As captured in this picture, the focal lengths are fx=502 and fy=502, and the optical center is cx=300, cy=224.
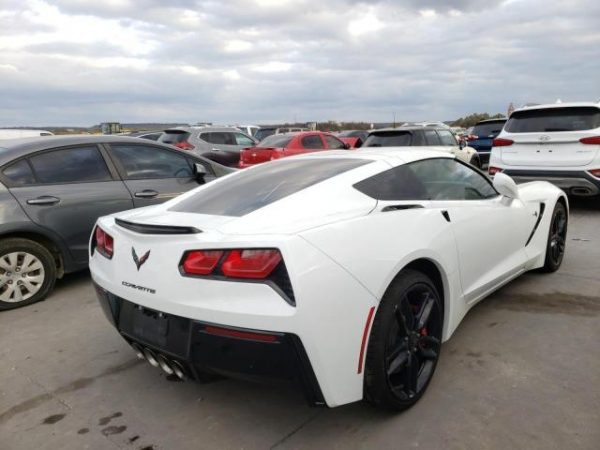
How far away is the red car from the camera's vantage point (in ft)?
40.0

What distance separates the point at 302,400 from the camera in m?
2.53

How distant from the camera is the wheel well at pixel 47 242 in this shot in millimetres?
4343

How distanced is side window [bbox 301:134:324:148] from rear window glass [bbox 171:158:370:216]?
30.6ft

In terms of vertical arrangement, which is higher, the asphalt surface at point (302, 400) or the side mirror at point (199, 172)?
the side mirror at point (199, 172)

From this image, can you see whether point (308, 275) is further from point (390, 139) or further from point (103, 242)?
point (390, 139)

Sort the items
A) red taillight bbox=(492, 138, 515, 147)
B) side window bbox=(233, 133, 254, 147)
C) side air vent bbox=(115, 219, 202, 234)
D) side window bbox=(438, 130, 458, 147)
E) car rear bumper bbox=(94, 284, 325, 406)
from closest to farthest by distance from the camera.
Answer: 1. car rear bumper bbox=(94, 284, 325, 406)
2. side air vent bbox=(115, 219, 202, 234)
3. red taillight bbox=(492, 138, 515, 147)
4. side window bbox=(438, 130, 458, 147)
5. side window bbox=(233, 133, 254, 147)

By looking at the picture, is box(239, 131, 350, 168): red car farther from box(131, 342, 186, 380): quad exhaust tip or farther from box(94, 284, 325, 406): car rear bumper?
box(94, 284, 325, 406): car rear bumper

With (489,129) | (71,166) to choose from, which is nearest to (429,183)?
(71,166)

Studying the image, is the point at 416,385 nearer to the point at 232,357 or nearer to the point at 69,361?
the point at 232,357

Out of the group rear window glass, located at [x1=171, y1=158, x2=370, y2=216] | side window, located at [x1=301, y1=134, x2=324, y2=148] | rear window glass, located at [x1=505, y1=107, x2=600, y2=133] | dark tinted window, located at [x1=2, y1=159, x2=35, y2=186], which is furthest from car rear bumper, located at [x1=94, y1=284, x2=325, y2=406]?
side window, located at [x1=301, y1=134, x2=324, y2=148]

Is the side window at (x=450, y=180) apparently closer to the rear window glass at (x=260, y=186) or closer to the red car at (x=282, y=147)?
the rear window glass at (x=260, y=186)

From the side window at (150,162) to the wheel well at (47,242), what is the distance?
103 centimetres

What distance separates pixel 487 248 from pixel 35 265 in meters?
3.77

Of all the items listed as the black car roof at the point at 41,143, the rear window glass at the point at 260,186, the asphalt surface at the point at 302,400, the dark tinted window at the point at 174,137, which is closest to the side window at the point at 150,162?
the black car roof at the point at 41,143
